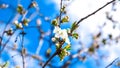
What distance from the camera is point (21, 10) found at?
512 centimetres

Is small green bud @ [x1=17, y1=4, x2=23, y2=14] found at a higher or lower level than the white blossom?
higher

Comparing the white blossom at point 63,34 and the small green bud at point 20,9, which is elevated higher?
the small green bud at point 20,9

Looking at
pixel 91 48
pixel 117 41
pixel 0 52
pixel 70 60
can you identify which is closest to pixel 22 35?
pixel 0 52

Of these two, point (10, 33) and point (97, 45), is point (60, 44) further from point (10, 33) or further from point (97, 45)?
point (97, 45)

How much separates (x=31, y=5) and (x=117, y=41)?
167 inches

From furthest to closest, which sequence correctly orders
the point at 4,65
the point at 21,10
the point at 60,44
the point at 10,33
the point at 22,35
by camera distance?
1. the point at 21,10
2. the point at 10,33
3. the point at 22,35
4. the point at 4,65
5. the point at 60,44

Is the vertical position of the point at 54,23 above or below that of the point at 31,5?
below

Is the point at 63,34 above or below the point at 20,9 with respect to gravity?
below

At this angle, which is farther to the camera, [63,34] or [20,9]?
[20,9]

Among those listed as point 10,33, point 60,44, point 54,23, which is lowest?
point 60,44

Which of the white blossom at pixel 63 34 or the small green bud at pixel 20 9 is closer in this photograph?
the white blossom at pixel 63 34

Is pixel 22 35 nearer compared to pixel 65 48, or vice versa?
pixel 65 48

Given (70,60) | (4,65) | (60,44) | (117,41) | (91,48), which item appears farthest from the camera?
(117,41)

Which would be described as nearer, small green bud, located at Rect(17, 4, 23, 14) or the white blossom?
the white blossom
